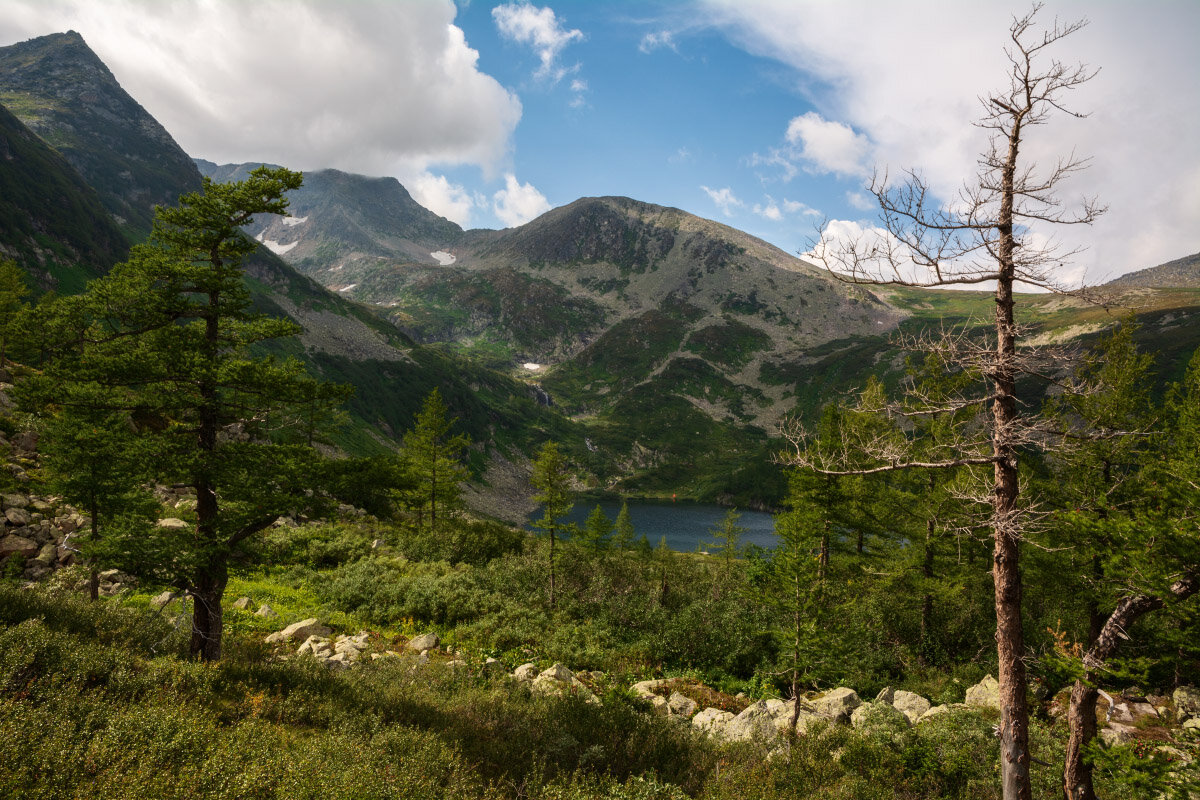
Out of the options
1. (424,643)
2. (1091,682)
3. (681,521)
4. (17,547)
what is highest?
(1091,682)

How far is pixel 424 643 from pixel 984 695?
2097cm

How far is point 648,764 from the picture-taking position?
11023 mm

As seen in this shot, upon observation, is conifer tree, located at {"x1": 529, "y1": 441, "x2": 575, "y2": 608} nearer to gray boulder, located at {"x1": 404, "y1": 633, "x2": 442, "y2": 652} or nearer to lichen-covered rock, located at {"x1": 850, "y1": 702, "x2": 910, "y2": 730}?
gray boulder, located at {"x1": 404, "y1": 633, "x2": 442, "y2": 652}

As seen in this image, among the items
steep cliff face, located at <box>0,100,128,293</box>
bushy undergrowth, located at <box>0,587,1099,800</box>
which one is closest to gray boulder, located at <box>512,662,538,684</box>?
bushy undergrowth, located at <box>0,587,1099,800</box>

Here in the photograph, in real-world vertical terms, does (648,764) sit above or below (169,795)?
below

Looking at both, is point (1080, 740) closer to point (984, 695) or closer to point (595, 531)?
point (984, 695)

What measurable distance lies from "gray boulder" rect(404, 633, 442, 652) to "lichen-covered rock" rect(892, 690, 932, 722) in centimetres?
1645

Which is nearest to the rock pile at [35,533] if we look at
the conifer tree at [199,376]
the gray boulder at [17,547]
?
the gray boulder at [17,547]

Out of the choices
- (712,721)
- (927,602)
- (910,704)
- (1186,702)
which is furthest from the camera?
(927,602)

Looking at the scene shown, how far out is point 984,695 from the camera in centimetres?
1875

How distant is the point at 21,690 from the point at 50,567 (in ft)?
50.0

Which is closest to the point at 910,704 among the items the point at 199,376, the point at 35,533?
the point at 199,376

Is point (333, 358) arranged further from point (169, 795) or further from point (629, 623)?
point (169, 795)

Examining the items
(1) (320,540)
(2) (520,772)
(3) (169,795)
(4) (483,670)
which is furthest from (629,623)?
(3) (169,795)
